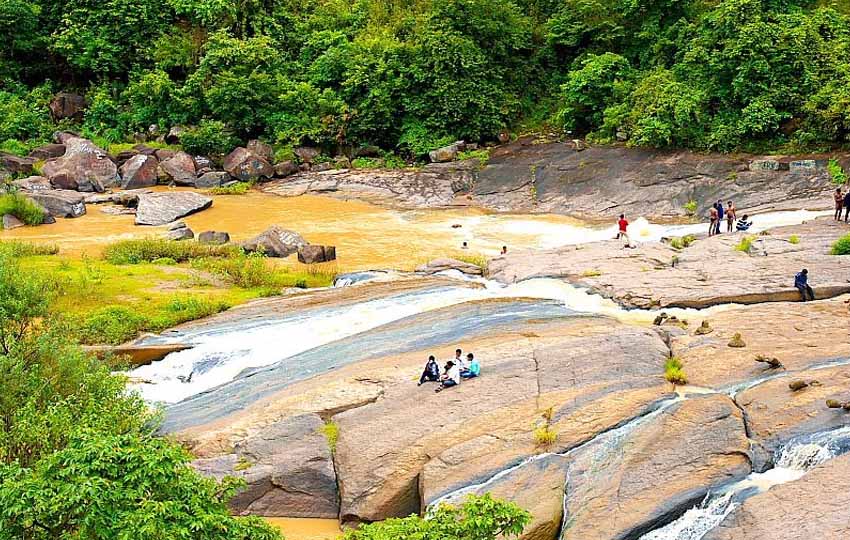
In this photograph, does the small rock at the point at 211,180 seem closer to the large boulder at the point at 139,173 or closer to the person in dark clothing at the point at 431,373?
the large boulder at the point at 139,173

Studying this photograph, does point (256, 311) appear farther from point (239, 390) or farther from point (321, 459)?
point (321, 459)

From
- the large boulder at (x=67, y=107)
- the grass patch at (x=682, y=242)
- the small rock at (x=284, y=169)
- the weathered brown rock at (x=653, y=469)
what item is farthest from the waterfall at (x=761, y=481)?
the large boulder at (x=67, y=107)

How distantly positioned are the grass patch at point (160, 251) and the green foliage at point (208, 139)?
51.7 ft

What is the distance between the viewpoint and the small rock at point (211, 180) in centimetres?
4303

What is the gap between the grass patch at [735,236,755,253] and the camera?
2463cm

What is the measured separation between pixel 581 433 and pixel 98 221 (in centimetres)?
2817

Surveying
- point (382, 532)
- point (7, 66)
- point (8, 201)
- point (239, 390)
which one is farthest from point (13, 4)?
point (382, 532)

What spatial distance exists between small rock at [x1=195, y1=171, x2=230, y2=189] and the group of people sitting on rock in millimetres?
28573

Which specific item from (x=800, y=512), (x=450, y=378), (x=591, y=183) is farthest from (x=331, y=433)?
(x=591, y=183)

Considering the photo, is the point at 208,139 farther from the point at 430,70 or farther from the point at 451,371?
the point at 451,371

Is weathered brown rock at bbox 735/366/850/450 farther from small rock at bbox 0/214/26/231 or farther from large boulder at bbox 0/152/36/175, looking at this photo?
large boulder at bbox 0/152/36/175

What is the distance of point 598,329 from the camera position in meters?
18.5

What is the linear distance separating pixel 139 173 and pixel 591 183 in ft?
72.1

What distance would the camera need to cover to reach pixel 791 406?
558 inches
